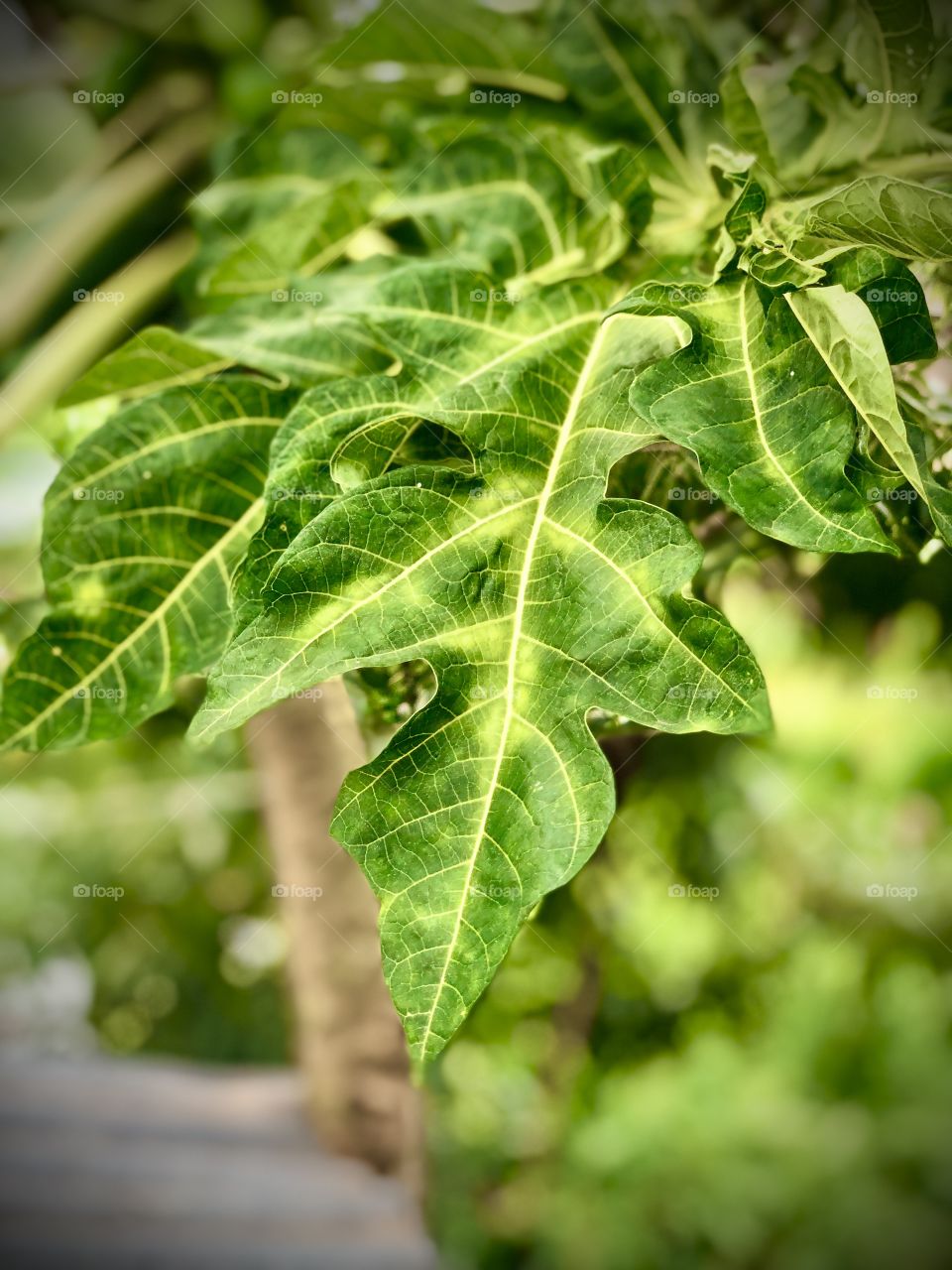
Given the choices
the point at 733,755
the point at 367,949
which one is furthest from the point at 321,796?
the point at 733,755

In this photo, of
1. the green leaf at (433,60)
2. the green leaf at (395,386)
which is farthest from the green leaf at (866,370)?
the green leaf at (433,60)

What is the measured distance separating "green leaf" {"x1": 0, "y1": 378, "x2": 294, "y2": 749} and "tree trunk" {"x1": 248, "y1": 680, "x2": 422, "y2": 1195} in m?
0.37

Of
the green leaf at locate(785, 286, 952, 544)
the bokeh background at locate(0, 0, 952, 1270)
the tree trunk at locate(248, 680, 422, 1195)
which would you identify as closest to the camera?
the green leaf at locate(785, 286, 952, 544)

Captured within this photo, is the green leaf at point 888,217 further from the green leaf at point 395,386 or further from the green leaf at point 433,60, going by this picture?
the green leaf at point 433,60

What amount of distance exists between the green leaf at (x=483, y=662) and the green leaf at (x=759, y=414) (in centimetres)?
2

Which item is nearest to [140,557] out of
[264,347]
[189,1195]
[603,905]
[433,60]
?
[264,347]

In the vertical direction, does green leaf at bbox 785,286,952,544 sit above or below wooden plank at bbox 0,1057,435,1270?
above

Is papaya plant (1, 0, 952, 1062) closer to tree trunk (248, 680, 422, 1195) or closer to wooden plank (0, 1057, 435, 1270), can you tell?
tree trunk (248, 680, 422, 1195)

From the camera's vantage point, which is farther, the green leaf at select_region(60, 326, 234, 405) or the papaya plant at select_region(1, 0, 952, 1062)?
the green leaf at select_region(60, 326, 234, 405)

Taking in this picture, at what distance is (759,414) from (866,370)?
0.11 ft

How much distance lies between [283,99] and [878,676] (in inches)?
24.7

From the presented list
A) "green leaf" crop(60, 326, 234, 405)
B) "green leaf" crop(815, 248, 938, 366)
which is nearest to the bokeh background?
"green leaf" crop(60, 326, 234, 405)

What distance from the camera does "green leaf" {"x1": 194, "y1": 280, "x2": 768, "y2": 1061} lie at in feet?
0.90

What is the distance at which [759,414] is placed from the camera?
300mm
